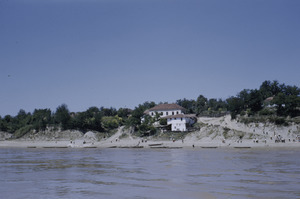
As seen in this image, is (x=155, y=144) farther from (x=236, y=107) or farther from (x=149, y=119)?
(x=236, y=107)

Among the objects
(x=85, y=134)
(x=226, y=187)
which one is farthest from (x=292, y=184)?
(x=85, y=134)

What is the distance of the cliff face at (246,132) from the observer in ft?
224

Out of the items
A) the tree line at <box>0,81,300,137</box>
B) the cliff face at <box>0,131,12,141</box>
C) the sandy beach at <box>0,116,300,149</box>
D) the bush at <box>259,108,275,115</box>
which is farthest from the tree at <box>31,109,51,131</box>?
the bush at <box>259,108,275,115</box>

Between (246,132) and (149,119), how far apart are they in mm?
32184

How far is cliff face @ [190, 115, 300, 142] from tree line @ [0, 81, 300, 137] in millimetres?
5689

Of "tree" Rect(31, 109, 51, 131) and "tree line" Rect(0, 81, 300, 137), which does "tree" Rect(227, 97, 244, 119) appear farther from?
"tree" Rect(31, 109, 51, 131)

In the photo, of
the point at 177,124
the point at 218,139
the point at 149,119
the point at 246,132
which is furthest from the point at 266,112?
the point at 149,119

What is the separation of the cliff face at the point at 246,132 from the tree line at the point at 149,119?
18.7 feet

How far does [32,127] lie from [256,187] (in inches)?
4136

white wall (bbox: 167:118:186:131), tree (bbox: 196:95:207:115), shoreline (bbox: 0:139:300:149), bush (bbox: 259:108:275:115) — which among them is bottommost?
shoreline (bbox: 0:139:300:149)

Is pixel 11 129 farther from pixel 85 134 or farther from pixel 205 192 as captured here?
pixel 205 192

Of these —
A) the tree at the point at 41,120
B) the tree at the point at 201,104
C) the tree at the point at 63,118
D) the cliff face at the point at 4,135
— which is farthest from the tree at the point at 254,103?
the cliff face at the point at 4,135

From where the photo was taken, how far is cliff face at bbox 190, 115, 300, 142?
6819 cm

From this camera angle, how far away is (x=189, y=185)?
2141 centimetres
